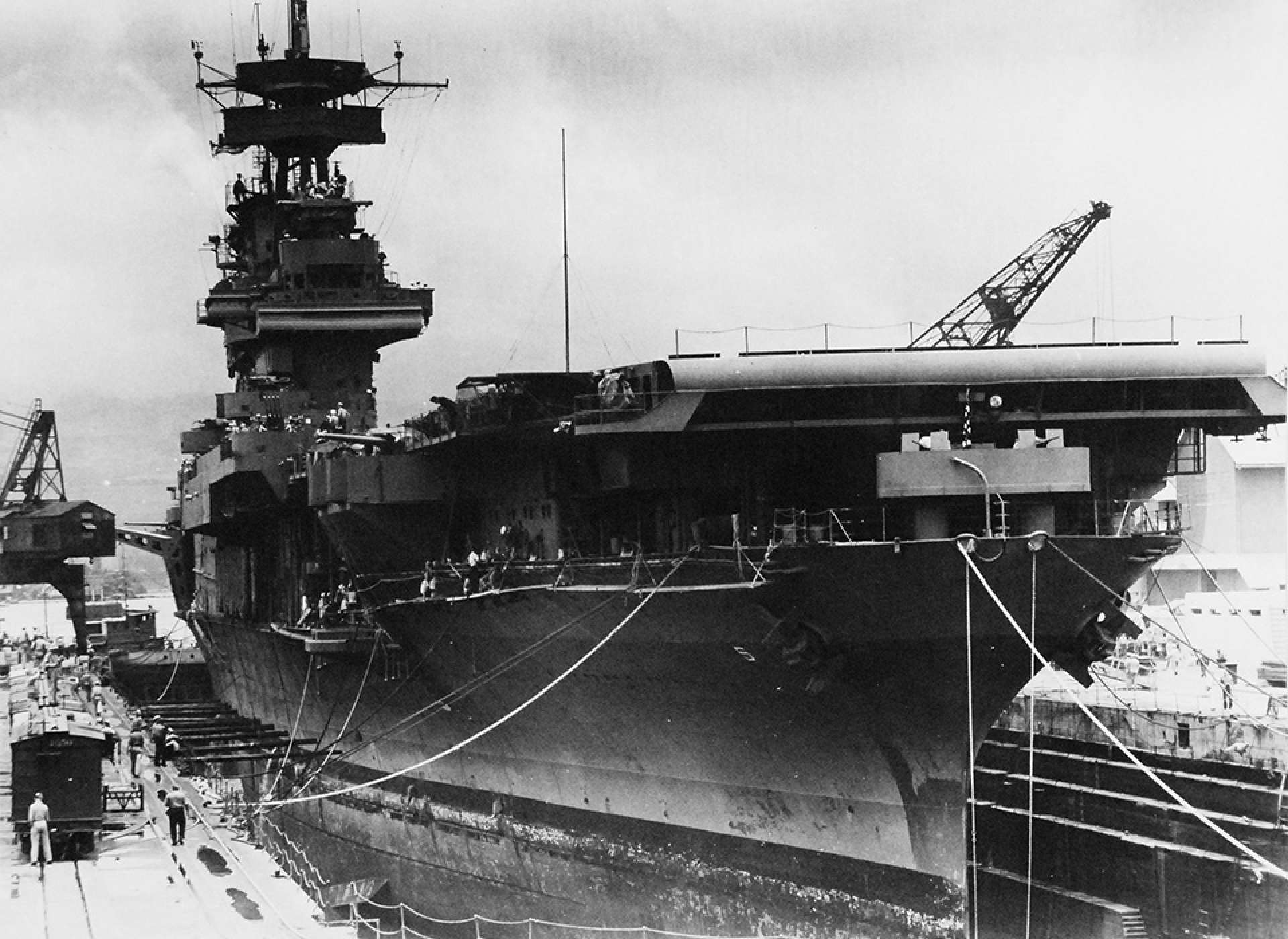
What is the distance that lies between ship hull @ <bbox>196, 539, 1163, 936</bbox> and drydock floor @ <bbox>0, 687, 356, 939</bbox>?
12.0 ft

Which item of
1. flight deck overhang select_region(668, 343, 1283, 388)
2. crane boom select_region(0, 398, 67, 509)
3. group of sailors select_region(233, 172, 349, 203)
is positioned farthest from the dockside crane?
flight deck overhang select_region(668, 343, 1283, 388)

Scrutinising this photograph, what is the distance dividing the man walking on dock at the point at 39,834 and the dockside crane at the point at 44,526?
2802cm

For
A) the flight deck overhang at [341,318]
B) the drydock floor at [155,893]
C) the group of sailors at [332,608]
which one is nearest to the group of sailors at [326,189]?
the flight deck overhang at [341,318]

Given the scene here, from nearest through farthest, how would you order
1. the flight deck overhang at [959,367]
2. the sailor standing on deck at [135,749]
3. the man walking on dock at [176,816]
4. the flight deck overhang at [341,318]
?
the flight deck overhang at [959,367], the man walking on dock at [176,816], the sailor standing on deck at [135,749], the flight deck overhang at [341,318]

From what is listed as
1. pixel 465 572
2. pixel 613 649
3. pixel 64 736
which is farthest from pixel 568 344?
pixel 64 736

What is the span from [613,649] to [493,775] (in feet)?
15.2

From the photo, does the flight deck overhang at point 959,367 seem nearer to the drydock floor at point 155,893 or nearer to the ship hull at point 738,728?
the ship hull at point 738,728

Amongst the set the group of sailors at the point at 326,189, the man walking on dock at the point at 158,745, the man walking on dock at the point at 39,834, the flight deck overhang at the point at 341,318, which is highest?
the group of sailors at the point at 326,189

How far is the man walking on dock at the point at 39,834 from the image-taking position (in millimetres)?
16388

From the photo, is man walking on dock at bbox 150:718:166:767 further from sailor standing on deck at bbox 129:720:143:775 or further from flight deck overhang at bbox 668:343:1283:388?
flight deck overhang at bbox 668:343:1283:388

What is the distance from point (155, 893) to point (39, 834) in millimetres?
1795

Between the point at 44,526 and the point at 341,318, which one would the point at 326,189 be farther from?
the point at 44,526

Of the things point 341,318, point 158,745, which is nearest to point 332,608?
point 158,745

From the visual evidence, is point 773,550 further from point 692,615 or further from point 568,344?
point 568,344
